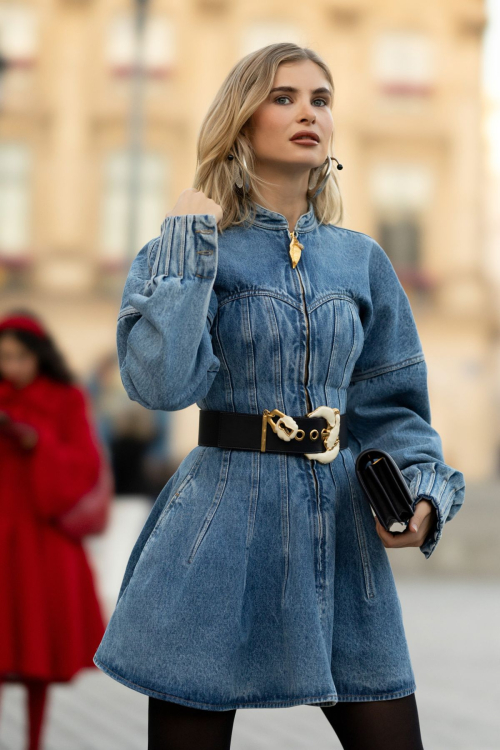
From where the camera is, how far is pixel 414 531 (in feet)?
7.39

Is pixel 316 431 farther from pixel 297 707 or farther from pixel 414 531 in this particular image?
pixel 297 707

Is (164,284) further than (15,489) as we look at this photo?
No

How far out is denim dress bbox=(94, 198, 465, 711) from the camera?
220 cm

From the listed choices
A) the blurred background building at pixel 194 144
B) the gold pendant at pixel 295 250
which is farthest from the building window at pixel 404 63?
the gold pendant at pixel 295 250

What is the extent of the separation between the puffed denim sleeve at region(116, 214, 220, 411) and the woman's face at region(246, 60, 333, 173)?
0.74 feet

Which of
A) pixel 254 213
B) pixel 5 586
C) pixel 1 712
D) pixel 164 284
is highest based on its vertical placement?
pixel 254 213

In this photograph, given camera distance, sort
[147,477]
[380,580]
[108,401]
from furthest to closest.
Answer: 1. [108,401]
2. [147,477]
3. [380,580]

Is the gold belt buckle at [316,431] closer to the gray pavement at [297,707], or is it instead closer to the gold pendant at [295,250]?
the gold pendant at [295,250]

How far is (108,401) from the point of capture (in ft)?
62.5

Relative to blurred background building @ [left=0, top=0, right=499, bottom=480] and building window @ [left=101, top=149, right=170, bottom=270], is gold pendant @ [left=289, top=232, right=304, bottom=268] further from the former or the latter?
building window @ [left=101, top=149, right=170, bottom=270]

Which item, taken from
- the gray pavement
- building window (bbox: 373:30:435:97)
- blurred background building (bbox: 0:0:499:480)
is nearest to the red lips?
the gray pavement

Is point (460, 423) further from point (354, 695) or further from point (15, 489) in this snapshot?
point (354, 695)

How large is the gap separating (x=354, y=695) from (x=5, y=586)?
2956mm

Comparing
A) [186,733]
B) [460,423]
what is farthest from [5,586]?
[460,423]
